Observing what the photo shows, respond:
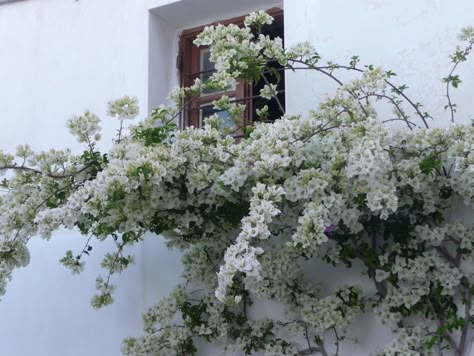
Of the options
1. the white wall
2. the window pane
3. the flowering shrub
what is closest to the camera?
the flowering shrub

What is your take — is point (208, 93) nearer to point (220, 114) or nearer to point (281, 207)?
point (220, 114)

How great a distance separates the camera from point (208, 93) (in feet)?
14.7

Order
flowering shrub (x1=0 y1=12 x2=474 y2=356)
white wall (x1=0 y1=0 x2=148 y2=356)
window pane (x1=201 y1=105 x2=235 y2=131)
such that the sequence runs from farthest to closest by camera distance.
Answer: white wall (x1=0 y1=0 x2=148 y2=356)
window pane (x1=201 y1=105 x2=235 y2=131)
flowering shrub (x1=0 y1=12 x2=474 y2=356)

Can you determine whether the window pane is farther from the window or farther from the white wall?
the white wall

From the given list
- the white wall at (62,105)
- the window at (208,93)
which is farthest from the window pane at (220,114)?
the white wall at (62,105)

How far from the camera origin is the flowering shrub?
3.05 m

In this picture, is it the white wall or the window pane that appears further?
the white wall

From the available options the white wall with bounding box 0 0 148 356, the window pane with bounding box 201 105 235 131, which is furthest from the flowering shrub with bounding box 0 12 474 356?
the white wall with bounding box 0 0 148 356

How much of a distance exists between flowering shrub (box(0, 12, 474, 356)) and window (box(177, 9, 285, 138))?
44cm

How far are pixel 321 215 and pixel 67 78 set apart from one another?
233 centimetres

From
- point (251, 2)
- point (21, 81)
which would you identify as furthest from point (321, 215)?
point (21, 81)

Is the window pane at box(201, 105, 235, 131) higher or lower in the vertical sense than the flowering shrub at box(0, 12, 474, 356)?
higher

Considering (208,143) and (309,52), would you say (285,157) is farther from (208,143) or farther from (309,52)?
(309,52)

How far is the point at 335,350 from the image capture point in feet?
11.7
